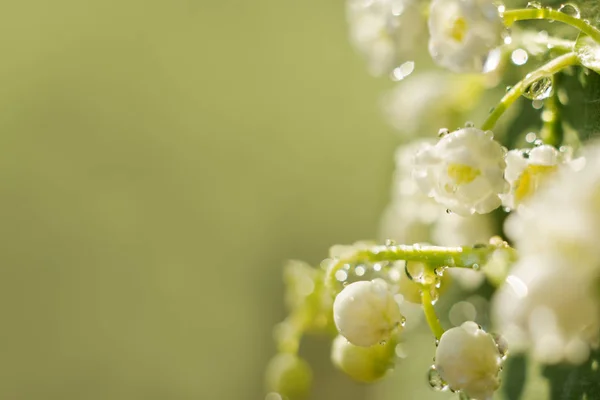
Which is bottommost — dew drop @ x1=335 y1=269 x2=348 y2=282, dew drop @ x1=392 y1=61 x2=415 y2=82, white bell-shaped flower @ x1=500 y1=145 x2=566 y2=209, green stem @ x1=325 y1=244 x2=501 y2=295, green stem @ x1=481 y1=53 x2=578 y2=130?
green stem @ x1=325 y1=244 x2=501 y2=295

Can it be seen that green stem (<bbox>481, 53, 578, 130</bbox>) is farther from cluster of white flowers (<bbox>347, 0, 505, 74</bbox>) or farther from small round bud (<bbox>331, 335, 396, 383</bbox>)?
small round bud (<bbox>331, 335, 396, 383</bbox>)

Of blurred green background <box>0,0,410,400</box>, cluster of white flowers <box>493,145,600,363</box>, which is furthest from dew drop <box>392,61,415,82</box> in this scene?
blurred green background <box>0,0,410,400</box>

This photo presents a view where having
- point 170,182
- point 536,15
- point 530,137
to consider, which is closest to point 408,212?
point 530,137

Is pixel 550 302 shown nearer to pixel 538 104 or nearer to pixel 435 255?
pixel 435 255

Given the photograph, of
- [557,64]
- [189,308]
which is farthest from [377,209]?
[557,64]

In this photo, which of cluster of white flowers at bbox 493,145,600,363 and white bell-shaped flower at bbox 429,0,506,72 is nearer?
cluster of white flowers at bbox 493,145,600,363

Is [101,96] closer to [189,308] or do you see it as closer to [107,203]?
[107,203]

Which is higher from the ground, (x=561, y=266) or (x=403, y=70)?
(x=403, y=70)
